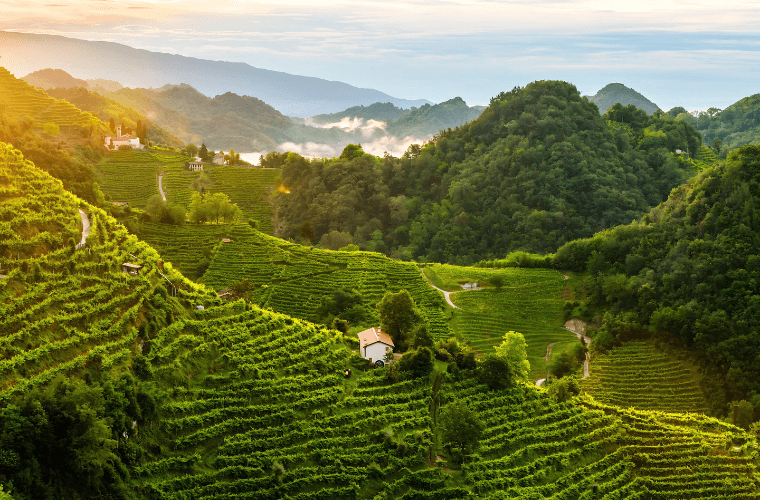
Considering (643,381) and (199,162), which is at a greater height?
(199,162)

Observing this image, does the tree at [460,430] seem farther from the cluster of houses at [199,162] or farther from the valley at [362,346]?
the cluster of houses at [199,162]

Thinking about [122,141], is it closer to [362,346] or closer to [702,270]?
[362,346]

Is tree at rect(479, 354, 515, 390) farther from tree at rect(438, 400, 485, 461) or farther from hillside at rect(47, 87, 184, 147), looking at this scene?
hillside at rect(47, 87, 184, 147)

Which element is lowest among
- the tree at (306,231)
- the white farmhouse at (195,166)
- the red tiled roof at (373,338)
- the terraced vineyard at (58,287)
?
the red tiled roof at (373,338)

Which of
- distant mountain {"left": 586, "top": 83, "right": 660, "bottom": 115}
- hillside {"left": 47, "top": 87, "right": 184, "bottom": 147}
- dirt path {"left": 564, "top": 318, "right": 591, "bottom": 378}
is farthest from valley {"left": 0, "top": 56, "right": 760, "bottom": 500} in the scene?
distant mountain {"left": 586, "top": 83, "right": 660, "bottom": 115}

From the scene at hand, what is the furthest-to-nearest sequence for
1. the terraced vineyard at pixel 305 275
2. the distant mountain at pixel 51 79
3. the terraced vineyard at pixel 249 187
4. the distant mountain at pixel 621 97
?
1. the distant mountain at pixel 51 79
2. the distant mountain at pixel 621 97
3. the terraced vineyard at pixel 249 187
4. the terraced vineyard at pixel 305 275

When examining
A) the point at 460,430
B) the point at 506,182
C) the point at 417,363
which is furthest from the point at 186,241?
the point at 506,182

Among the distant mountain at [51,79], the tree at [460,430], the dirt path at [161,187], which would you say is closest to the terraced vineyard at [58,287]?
the tree at [460,430]

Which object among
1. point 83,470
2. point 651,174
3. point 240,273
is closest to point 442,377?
point 83,470
